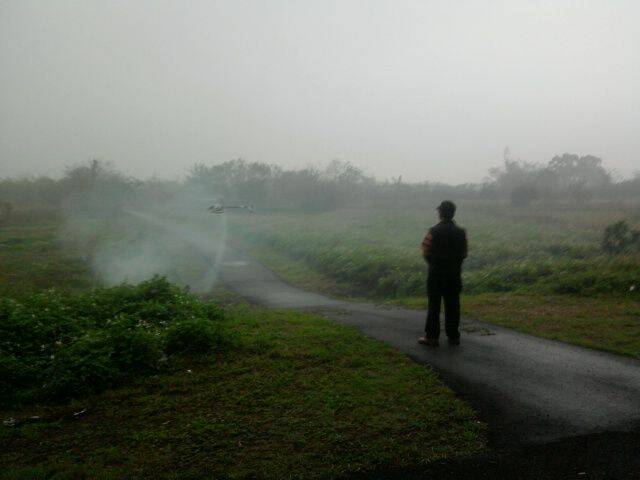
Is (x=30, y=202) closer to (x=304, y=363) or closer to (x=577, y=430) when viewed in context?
(x=304, y=363)

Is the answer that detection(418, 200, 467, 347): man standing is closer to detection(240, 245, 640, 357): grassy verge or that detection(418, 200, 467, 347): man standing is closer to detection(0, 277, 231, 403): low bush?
detection(240, 245, 640, 357): grassy verge

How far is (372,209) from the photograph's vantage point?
4434 centimetres

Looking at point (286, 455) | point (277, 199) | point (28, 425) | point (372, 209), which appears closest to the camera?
point (286, 455)

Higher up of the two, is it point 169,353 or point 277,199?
point 277,199

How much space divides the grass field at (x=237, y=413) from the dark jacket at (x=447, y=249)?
1.41 meters

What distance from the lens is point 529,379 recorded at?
18.3 ft

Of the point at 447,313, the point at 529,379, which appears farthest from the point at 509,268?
the point at 529,379

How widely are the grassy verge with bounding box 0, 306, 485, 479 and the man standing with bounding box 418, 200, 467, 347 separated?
2.84 feet

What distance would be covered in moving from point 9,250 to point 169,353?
63.1 feet

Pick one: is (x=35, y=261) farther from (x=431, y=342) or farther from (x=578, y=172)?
(x=578, y=172)

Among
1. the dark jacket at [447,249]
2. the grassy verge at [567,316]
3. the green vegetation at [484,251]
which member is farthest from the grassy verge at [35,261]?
the grassy verge at [567,316]

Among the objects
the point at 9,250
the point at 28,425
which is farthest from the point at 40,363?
the point at 9,250

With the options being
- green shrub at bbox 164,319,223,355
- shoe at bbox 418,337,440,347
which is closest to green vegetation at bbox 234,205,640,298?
shoe at bbox 418,337,440,347

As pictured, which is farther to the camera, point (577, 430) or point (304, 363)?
point (304, 363)
